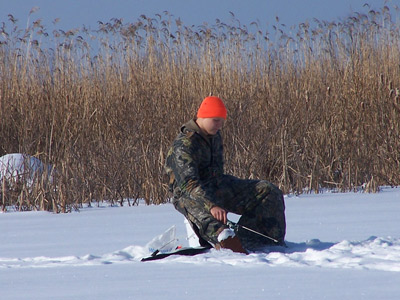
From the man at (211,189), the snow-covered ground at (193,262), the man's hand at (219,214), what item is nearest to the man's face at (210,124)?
the man at (211,189)

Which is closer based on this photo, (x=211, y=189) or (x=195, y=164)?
(x=195, y=164)

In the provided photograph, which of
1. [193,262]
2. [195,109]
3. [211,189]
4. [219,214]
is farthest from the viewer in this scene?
[195,109]

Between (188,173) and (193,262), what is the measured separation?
2.14 ft

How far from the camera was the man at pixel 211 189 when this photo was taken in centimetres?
398

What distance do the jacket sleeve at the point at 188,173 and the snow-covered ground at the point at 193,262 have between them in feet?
1.20

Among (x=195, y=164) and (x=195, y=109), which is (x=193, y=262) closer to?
(x=195, y=164)

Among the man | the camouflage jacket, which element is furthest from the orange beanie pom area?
the camouflage jacket

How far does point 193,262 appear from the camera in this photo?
138 inches

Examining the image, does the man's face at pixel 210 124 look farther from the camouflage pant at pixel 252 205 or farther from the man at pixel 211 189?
the camouflage pant at pixel 252 205

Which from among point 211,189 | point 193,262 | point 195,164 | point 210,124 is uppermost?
point 210,124

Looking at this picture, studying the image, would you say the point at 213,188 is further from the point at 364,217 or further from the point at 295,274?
the point at 364,217

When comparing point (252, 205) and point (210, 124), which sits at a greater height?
point (210, 124)

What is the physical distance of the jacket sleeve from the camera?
3955 millimetres

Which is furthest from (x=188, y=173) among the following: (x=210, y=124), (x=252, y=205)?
(x=252, y=205)
